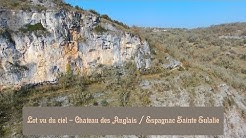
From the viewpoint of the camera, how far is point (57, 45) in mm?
42375

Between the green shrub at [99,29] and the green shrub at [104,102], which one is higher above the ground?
the green shrub at [99,29]

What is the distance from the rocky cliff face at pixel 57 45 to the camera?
4022 cm

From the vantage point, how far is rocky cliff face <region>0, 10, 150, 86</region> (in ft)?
132

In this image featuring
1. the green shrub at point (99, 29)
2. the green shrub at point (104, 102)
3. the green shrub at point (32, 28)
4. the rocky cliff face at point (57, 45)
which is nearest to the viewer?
the green shrub at point (104, 102)

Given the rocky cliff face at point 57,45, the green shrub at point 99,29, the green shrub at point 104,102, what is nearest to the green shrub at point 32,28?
the rocky cliff face at point 57,45

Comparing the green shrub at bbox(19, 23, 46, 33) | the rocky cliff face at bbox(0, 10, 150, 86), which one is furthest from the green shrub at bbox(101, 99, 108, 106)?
the green shrub at bbox(19, 23, 46, 33)

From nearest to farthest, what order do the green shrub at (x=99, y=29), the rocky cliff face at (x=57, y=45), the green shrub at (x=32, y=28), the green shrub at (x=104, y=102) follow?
the green shrub at (x=104, y=102)
the rocky cliff face at (x=57, y=45)
the green shrub at (x=32, y=28)
the green shrub at (x=99, y=29)

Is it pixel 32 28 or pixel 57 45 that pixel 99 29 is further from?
pixel 32 28

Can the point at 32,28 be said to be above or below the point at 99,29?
above

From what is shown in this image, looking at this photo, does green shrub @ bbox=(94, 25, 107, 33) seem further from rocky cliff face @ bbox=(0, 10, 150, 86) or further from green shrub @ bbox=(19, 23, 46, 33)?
green shrub @ bbox=(19, 23, 46, 33)

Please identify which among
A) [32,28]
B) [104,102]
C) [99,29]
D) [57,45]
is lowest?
[104,102]

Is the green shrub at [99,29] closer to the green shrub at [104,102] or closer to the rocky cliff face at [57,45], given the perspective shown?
the rocky cliff face at [57,45]

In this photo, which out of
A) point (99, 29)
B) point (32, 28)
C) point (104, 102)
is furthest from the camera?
point (99, 29)

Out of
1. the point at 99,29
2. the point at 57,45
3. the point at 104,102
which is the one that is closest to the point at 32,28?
the point at 57,45
